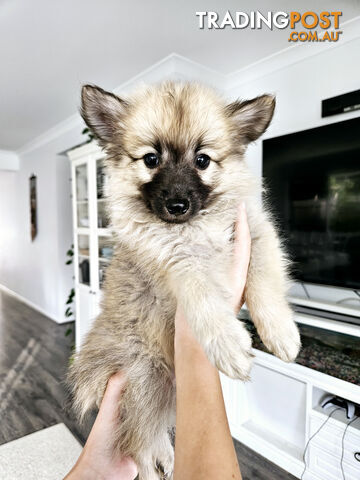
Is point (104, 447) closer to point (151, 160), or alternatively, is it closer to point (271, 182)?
point (151, 160)

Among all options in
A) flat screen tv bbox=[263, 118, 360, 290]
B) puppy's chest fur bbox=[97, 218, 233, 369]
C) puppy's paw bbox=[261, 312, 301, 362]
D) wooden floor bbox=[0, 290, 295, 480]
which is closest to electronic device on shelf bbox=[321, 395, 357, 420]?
wooden floor bbox=[0, 290, 295, 480]

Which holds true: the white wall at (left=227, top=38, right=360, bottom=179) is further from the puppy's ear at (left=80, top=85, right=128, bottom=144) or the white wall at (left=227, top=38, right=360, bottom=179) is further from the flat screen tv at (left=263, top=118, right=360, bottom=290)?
the puppy's ear at (left=80, top=85, right=128, bottom=144)

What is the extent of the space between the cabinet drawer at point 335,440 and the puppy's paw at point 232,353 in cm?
154

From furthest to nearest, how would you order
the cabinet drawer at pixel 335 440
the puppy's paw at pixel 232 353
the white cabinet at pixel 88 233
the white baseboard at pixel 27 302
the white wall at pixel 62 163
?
the white baseboard at pixel 27 302, the white cabinet at pixel 88 233, the white wall at pixel 62 163, the cabinet drawer at pixel 335 440, the puppy's paw at pixel 232 353

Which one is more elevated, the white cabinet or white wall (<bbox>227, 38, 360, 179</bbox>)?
white wall (<bbox>227, 38, 360, 179</bbox>)

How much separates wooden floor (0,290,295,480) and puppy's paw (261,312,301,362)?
172 cm

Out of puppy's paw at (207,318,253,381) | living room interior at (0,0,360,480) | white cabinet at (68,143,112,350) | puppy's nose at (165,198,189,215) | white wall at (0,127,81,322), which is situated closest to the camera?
puppy's paw at (207,318,253,381)

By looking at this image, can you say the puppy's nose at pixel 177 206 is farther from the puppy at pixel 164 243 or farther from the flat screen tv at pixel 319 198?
the flat screen tv at pixel 319 198

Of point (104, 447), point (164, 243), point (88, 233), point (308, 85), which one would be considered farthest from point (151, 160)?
point (88, 233)

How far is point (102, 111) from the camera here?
112 centimetres

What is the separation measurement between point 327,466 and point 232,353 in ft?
5.90

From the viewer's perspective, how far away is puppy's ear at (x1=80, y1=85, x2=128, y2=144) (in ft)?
3.48

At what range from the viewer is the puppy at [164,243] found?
102 centimetres

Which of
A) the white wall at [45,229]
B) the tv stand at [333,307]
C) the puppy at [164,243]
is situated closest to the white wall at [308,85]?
the tv stand at [333,307]
